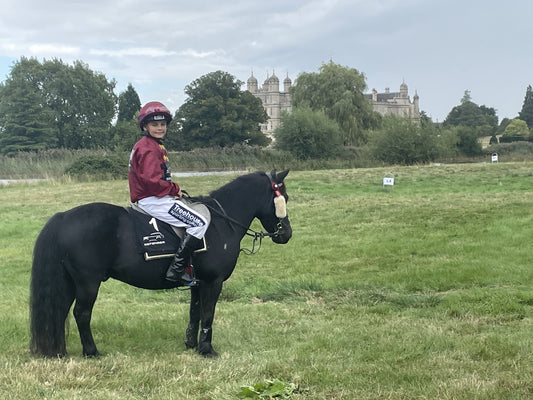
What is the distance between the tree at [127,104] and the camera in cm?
8636

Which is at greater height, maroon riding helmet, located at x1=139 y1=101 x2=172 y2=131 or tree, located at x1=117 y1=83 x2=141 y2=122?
tree, located at x1=117 y1=83 x2=141 y2=122

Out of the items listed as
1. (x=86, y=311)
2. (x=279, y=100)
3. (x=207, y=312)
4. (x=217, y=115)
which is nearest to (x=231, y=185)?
(x=207, y=312)

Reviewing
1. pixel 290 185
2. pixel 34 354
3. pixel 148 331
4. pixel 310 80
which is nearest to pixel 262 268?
pixel 148 331

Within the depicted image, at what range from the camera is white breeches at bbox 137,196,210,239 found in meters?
5.75

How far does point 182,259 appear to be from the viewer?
18.9 ft

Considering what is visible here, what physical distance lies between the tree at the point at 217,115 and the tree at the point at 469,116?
241ft

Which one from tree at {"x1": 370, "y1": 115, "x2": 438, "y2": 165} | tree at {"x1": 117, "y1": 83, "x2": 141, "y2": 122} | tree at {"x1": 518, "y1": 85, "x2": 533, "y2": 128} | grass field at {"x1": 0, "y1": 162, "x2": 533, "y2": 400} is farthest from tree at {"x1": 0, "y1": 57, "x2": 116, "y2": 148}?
tree at {"x1": 518, "y1": 85, "x2": 533, "y2": 128}

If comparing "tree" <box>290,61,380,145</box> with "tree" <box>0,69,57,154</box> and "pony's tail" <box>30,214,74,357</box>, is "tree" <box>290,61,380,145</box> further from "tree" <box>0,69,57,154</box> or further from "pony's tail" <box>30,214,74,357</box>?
"pony's tail" <box>30,214,74,357</box>

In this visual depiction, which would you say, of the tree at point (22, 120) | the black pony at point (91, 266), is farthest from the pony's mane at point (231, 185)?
the tree at point (22, 120)

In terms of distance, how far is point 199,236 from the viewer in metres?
5.75

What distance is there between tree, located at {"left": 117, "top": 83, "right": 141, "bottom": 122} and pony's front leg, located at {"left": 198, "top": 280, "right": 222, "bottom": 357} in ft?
278

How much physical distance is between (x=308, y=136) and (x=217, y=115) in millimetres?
26979

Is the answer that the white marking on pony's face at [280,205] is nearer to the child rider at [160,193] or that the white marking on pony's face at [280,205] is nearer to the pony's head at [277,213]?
the pony's head at [277,213]

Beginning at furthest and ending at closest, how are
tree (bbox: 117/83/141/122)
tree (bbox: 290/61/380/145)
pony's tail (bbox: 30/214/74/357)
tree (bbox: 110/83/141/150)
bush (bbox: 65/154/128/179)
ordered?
tree (bbox: 117/83/141/122), tree (bbox: 110/83/141/150), tree (bbox: 290/61/380/145), bush (bbox: 65/154/128/179), pony's tail (bbox: 30/214/74/357)
